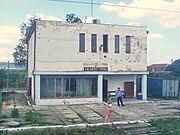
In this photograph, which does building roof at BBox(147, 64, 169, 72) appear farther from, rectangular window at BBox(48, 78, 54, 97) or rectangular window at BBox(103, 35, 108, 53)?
rectangular window at BBox(48, 78, 54, 97)

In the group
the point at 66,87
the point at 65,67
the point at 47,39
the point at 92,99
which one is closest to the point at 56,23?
the point at 47,39

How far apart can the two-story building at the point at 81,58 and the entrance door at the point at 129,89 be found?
1.66 m

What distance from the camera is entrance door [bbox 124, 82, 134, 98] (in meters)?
30.0

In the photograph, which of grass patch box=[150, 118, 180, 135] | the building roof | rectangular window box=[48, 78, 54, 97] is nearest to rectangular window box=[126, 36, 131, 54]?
rectangular window box=[48, 78, 54, 97]

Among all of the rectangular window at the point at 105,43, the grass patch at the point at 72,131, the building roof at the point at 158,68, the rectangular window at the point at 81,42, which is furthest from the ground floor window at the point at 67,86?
the building roof at the point at 158,68

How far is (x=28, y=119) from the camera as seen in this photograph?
1742 cm

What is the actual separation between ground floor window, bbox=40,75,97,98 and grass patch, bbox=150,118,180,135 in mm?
9981

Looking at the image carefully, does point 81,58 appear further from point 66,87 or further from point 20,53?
point 20,53

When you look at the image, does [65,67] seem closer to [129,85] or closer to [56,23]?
[56,23]

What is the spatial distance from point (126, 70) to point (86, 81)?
4.25 m

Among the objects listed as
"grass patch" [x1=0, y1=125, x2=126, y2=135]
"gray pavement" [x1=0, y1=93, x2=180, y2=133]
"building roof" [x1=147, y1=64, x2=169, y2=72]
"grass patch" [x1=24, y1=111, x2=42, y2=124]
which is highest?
"building roof" [x1=147, y1=64, x2=169, y2=72]

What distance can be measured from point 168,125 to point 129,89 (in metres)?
14.0

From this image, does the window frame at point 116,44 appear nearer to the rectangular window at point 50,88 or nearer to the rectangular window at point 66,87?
the rectangular window at point 66,87

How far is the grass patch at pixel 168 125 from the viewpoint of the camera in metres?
15.0
